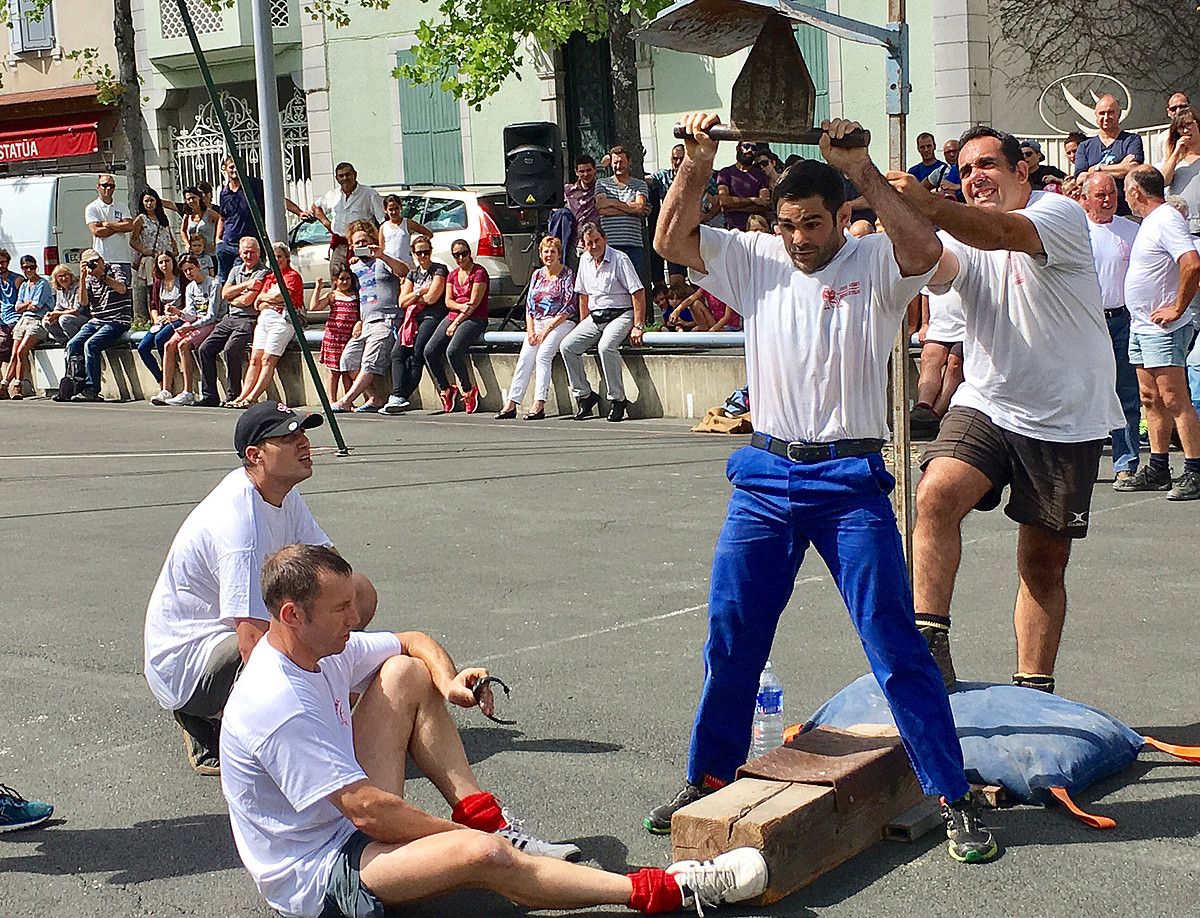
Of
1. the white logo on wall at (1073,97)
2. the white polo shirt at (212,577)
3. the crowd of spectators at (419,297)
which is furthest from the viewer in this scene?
the white logo on wall at (1073,97)

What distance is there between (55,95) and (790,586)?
106 feet

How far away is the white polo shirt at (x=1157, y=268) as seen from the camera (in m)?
10.2

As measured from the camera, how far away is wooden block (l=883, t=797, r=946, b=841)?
16.0 feet

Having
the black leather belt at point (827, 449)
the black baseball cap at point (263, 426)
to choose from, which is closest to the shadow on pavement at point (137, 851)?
the black baseball cap at point (263, 426)

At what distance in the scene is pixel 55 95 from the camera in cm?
3419

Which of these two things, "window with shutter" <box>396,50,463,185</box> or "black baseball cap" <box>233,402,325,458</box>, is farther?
"window with shutter" <box>396,50,463,185</box>

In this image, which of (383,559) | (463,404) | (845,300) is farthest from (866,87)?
(845,300)

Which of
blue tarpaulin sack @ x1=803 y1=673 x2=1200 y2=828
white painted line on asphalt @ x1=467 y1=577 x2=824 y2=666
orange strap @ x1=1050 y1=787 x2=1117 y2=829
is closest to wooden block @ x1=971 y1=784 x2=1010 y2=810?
blue tarpaulin sack @ x1=803 y1=673 x2=1200 y2=828

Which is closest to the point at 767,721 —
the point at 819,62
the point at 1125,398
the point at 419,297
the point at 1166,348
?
the point at 1166,348

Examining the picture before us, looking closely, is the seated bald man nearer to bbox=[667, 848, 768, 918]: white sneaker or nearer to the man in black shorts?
bbox=[667, 848, 768, 918]: white sneaker

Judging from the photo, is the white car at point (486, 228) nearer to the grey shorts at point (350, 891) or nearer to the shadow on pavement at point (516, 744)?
the shadow on pavement at point (516, 744)

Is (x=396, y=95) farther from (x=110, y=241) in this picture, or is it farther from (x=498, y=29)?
(x=498, y=29)

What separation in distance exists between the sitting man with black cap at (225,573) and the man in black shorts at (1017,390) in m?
2.11

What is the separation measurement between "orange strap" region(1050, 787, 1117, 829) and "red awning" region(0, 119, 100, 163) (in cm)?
3214
